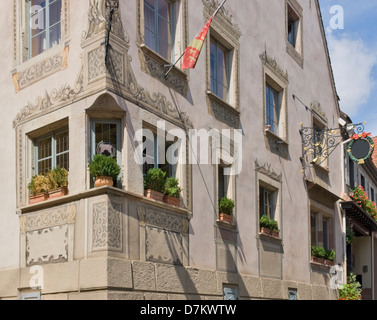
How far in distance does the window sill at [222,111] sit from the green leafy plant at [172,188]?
2627mm

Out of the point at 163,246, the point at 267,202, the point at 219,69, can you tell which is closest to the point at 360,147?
the point at 267,202

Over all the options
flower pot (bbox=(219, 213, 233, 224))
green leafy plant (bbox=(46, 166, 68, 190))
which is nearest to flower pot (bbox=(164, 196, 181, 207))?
flower pot (bbox=(219, 213, 233, 224))

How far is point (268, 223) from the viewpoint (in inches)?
693

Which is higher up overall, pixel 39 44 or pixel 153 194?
pixel 39 44

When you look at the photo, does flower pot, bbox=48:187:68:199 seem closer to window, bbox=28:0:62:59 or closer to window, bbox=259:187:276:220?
window, bbox=28:0:62:59

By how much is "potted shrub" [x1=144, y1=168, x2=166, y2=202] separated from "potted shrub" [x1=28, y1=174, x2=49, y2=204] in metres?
1.92

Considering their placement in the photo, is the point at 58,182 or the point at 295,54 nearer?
the point at 58,182

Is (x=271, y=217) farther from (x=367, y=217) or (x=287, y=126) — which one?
(x=367, y=217)

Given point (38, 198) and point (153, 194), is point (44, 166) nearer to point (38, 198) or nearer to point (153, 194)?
point (38, 198)

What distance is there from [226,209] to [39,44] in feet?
18.4

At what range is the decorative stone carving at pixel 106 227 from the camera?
1143 centimetres

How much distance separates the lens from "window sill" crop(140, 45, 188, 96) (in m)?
13.1

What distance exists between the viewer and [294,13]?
869 inches

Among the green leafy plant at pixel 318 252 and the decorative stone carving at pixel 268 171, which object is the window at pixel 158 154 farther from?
the green leafy plant at pixel 318 252
